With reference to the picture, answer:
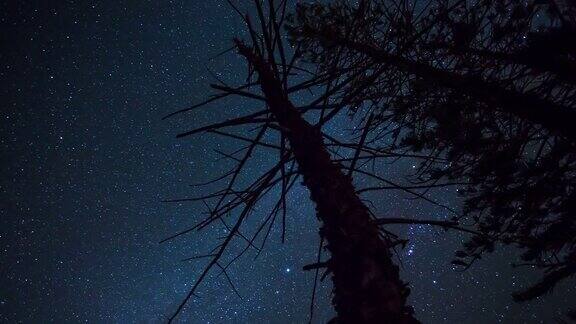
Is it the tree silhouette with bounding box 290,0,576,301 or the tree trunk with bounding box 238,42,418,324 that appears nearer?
the tree trunk with bounding box 238,42,418,324

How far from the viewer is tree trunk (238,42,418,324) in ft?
3.91

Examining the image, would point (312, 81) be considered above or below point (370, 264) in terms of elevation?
above

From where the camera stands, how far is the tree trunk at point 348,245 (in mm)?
1190

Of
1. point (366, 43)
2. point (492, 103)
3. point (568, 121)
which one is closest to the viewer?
point (568, 121)

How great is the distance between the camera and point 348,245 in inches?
53.0

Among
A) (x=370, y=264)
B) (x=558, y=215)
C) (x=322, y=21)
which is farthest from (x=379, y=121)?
(x=370, y=264)

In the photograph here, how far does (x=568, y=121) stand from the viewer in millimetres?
3434

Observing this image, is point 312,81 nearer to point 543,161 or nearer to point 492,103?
point 492,103

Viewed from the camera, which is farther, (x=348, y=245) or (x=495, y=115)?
(x=495, y=115)

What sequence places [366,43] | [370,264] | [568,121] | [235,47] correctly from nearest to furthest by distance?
[370,264] < [235,47] < [568,121] < [366,43]

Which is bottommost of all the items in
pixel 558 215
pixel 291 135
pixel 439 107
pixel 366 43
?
pixel 558 215

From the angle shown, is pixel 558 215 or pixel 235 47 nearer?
pixel 235 47

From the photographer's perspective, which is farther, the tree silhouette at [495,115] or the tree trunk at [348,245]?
the tree silhouette at [495,115]

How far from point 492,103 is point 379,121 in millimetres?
1401
